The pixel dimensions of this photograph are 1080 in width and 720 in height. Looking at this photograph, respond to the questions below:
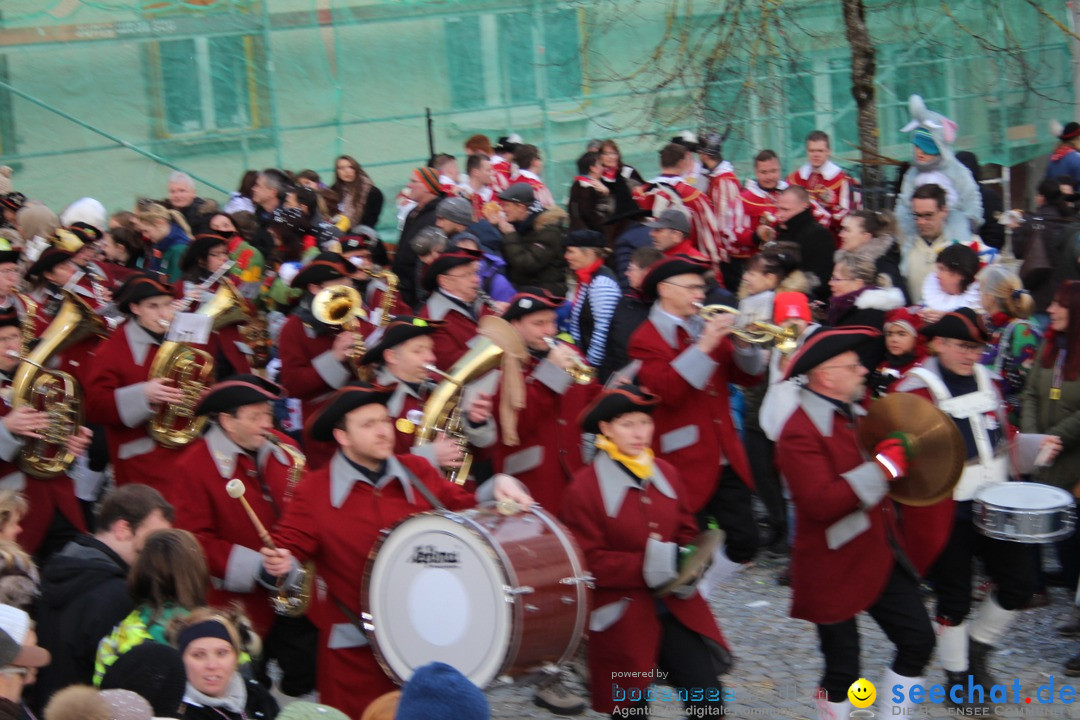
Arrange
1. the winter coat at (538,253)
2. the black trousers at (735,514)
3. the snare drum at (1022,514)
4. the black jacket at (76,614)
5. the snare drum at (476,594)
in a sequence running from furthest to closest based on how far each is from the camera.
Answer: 1. the winter coat at (538,253)
2. the black trousers at (735,514)
3. the snare drum at (1022,514)
4. the snare drum at (476,594)
5. the black jacket at (76,614)

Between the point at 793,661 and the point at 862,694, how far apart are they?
976mm

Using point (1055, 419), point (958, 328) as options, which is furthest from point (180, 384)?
point (1055, 419)

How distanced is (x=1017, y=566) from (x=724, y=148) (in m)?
9.82

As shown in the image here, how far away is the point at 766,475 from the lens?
29.3 feet

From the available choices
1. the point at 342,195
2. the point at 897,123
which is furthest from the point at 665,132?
the point at 342,195

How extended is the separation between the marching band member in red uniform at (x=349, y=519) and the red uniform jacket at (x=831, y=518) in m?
1.18

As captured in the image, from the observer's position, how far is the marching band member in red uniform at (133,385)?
7.42m

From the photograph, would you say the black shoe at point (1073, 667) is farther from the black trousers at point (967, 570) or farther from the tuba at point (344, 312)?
the tuba at point (344, 312)

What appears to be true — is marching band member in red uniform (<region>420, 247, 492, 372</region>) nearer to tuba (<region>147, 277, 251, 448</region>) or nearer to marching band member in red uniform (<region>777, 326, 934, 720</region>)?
tuba (<region>147, 277, 251, 448</region>)

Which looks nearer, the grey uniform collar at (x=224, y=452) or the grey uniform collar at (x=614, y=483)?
Answer: the grey uniform collar at (x=614, y=483)

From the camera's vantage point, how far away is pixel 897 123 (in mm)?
16312

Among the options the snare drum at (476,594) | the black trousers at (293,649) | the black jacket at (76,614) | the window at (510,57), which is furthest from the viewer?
the window at (510,57)

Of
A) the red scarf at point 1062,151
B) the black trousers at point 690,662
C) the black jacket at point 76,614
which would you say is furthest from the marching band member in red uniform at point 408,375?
the red scarf at point 1062,151

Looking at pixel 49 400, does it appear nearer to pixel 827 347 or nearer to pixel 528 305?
pixel 528 305
